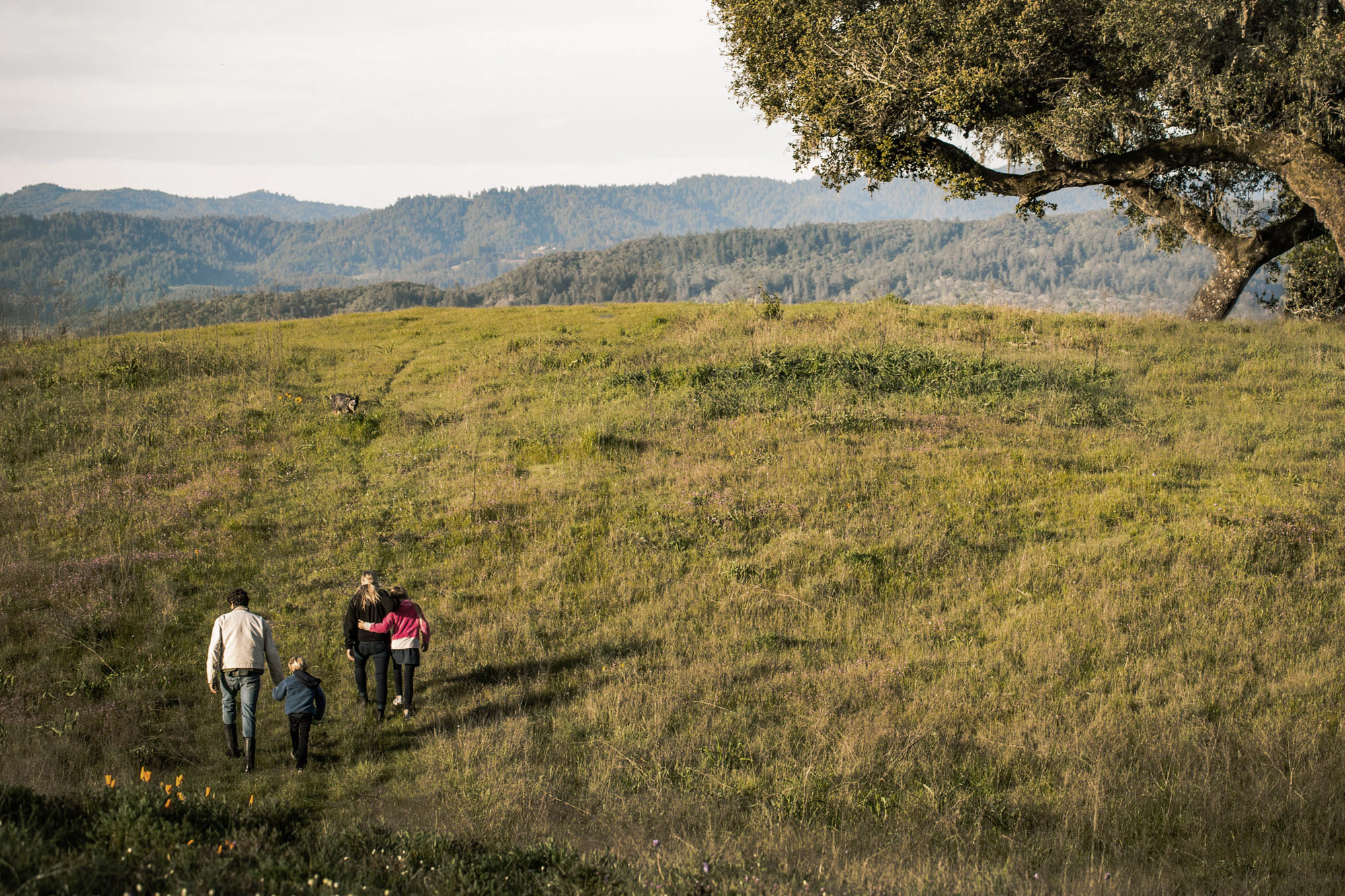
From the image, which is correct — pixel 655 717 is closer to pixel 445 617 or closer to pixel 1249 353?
pixel 445 617

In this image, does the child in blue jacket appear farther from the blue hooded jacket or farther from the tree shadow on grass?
the tree shadow on grass

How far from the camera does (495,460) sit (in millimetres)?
19078

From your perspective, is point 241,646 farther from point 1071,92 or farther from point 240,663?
point 1071,92

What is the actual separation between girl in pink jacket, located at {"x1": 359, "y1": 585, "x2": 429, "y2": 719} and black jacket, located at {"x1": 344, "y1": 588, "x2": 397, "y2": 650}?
5 centimetres

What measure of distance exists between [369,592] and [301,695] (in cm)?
165

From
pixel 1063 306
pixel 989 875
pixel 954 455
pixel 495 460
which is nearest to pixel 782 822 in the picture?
pixel 989 875

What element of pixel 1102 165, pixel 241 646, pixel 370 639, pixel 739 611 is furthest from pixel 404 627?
pixel 1102 165

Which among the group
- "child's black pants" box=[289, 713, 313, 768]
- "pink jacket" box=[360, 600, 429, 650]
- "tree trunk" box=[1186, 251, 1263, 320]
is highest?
"tree trunk" box=[1186, 251, 1263, 320]

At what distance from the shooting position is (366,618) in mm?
10258

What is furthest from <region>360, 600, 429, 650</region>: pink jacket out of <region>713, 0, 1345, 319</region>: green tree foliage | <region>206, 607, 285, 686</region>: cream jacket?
<region>713, 0, 1345, 319</region>: green tree foliage

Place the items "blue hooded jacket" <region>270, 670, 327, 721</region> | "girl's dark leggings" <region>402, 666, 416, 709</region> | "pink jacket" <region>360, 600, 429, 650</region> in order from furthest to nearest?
1. "pink jacket" <region>360, 600, 429, 650</region>
2. "girl's dark leggings" <region>402, 666, 416, 709</region>
3. "blue hooded jacket" <region>270, 670, 327, 721</region>

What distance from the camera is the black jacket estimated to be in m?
10.2

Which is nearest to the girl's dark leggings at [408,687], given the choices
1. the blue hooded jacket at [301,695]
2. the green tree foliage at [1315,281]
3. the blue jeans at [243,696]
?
the blue hooded jacket at [301,695]

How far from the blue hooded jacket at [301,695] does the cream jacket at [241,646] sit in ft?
1.10
